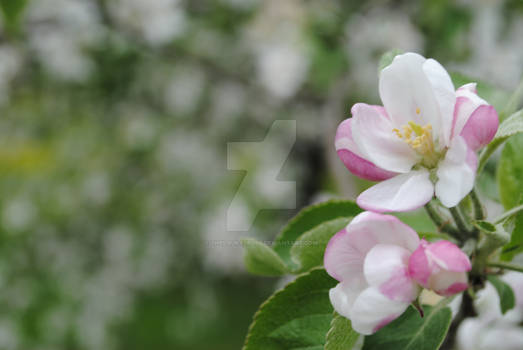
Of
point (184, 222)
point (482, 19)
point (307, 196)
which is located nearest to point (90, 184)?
point (184, 222)

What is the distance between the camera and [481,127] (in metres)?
0.49

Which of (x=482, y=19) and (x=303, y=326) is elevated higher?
(x=482, y=19)

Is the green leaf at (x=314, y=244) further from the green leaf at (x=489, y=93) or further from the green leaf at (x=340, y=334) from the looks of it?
the green leaf at (x=489, y=93)

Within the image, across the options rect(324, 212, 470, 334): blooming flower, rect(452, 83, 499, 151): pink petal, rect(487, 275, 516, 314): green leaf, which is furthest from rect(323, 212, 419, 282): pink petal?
rect(487, 275, 516, 314): green leaf

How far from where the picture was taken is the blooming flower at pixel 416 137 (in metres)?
0.48

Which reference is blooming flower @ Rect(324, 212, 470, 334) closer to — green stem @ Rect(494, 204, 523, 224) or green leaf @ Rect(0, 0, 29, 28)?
green stem @ Rect(494, 204, 523, 224)

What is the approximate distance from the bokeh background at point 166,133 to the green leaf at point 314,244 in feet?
3.03

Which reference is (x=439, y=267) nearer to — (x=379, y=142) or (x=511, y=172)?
(x=379, y=142)

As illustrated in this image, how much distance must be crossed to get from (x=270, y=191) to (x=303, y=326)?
1696mm

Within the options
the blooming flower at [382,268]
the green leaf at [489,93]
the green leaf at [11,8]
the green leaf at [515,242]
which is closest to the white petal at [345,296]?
the blooming flower at [382,268]

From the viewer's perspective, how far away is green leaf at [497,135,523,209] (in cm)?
67

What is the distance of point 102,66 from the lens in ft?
8.57

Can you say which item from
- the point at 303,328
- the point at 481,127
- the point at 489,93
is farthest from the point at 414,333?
the point at 489,93

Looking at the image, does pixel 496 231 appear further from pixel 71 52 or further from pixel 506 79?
pixel 71 52
